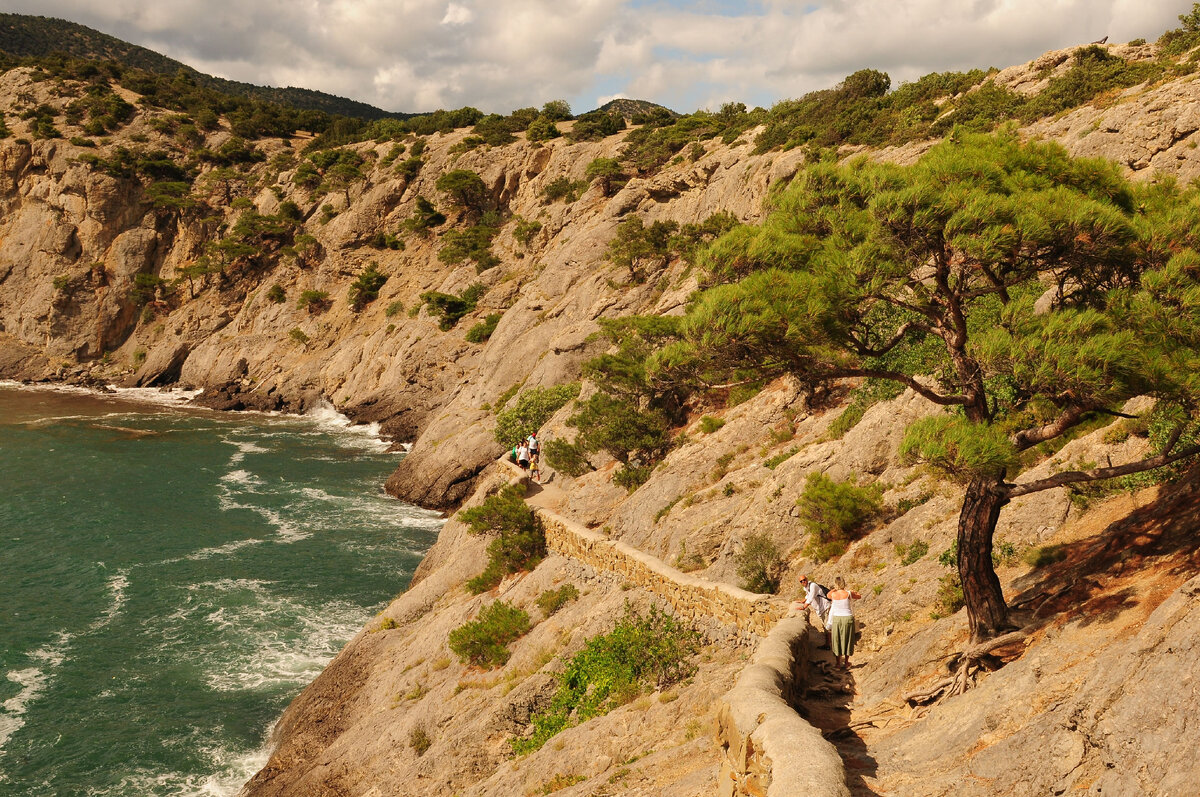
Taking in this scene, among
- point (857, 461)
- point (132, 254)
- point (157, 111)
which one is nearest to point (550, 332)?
point (857, 461)

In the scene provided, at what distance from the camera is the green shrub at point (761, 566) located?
1688cm

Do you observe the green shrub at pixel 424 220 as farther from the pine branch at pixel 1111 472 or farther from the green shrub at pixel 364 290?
the pine branch at pixel 1111 472

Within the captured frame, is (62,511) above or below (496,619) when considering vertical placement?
below

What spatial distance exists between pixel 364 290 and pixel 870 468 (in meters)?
70.6

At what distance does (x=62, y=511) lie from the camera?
41750 millimetres

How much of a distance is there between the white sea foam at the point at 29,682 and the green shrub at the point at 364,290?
54954 millimetres

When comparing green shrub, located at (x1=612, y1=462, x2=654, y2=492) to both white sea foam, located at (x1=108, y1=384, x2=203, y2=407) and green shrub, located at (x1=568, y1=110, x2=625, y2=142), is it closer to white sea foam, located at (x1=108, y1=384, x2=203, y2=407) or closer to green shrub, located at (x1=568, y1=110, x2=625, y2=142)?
white sea foam, located at (x1=108, y1=384, x2=203, y2=407)

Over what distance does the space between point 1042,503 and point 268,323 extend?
81626mm

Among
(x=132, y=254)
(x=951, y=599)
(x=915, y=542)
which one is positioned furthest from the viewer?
(x=132, y=254)

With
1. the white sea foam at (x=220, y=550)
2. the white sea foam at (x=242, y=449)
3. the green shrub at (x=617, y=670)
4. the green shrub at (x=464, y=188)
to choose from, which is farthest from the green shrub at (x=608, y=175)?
the green shrub at (x=617, y=670)

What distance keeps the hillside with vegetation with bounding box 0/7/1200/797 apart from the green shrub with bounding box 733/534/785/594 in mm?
69

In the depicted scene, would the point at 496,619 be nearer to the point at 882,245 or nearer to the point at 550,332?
the point at 882,245

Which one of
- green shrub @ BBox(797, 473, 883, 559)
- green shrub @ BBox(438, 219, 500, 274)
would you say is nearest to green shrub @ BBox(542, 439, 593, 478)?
green shrub @ BBox(797, 473, 883, 559)

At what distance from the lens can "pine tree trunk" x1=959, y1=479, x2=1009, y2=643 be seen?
9914 millimetres
